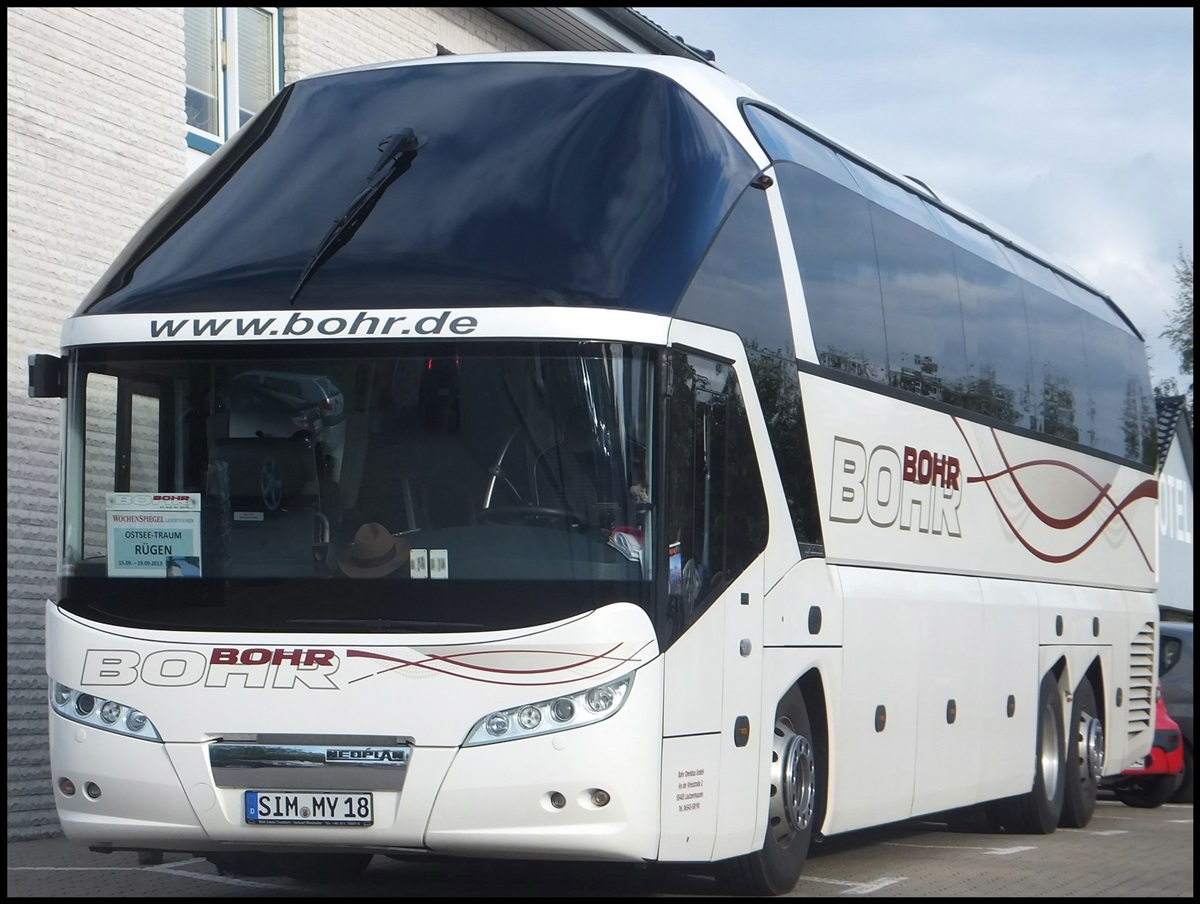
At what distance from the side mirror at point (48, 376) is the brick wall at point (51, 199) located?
515 cm

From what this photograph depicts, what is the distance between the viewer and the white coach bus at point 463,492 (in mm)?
7965

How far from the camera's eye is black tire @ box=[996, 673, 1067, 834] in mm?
13789

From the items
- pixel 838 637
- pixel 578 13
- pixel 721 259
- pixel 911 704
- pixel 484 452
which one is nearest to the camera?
pixel 484 452

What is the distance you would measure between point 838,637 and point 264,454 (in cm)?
340

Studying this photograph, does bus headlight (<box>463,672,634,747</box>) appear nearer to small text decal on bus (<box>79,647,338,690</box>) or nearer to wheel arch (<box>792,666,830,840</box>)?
small text decal on bus (<box>79,647,338,690</box>)

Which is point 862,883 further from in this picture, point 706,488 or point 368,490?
point 368,490

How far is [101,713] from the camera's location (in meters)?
8.30

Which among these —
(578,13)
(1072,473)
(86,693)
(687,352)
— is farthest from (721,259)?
(578,13)

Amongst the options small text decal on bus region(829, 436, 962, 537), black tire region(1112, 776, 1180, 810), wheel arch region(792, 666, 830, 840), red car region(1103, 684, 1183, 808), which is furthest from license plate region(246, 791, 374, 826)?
black tire region(1112, 776, 1180, 810)

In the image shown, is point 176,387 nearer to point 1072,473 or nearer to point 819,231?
point 819,231

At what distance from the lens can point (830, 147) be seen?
37.5 feet

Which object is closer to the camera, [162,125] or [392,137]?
[392,137]

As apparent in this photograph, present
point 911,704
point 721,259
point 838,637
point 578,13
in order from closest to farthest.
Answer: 1. point 721,259
2. point 838,637
3. point 911,704
4. point 578,13

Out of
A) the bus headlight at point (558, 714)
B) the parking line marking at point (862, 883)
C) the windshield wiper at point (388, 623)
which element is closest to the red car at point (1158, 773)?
the parking line marking at point (862, 883)
